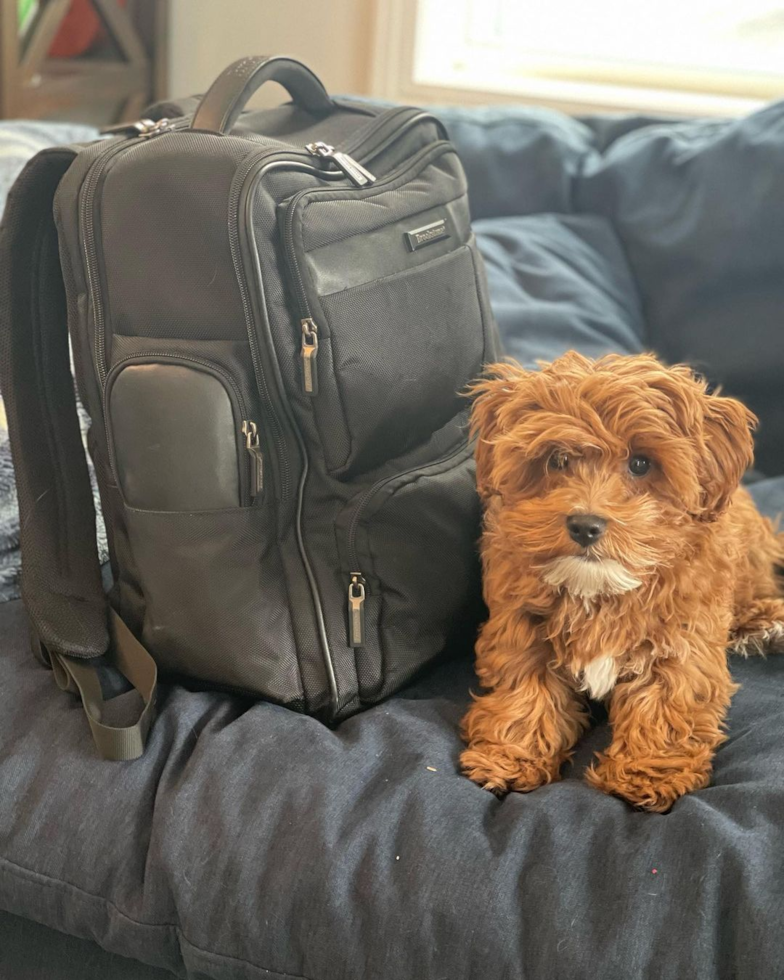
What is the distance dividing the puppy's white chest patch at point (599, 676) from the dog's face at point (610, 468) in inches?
4.1

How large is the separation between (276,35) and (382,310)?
5.65 feet

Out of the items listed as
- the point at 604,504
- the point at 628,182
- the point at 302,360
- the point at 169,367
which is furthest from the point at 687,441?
the point at 628,182

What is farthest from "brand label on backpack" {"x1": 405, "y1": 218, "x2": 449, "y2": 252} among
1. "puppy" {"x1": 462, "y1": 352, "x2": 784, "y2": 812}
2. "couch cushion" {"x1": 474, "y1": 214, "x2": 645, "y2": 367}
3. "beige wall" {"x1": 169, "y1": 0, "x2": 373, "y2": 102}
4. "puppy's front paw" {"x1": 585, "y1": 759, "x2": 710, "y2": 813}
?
"beige wall" {"x1": 169, "y1": 0, "x2": 373, "y2": 102}

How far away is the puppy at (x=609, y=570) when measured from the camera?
1.10 m

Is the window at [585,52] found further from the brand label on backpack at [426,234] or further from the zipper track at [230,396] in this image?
the zipper track at [230,396]

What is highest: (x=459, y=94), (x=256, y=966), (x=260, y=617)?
(x=459, y=94)

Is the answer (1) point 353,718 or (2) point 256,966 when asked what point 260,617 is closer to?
(1) point 353,718

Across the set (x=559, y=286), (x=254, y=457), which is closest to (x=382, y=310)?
(x=254, y=457)

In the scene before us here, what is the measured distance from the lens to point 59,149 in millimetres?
1191

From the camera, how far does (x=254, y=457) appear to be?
115 cm

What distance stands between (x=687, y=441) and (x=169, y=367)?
0.59m

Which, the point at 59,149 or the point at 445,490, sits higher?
the point at 59,149

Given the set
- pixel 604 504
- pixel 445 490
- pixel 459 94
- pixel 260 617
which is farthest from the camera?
pixel 459 94

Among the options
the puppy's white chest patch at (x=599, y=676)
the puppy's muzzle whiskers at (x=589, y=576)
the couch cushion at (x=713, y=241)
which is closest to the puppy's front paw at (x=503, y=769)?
the puppy's white chest patch at (x=599, y=676)
